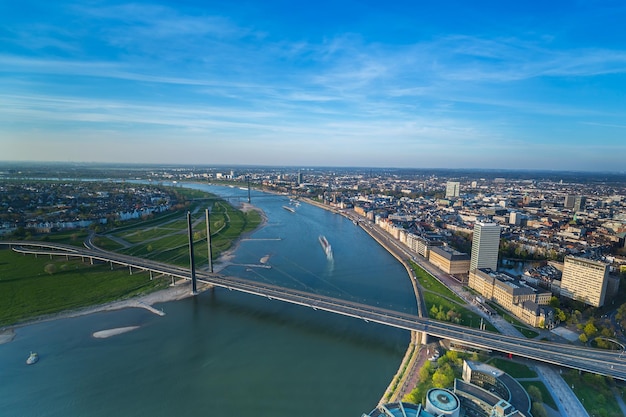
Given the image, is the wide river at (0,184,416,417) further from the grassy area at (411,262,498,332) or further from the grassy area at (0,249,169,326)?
the grassy area at (0,249,169,326)

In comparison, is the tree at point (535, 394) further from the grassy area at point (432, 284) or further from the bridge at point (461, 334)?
the grassy area at point (432, 284)

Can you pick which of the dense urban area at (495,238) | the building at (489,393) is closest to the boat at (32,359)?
the dense urban area at (495,238)

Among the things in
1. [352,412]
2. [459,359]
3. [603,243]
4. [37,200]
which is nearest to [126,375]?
[352,412]

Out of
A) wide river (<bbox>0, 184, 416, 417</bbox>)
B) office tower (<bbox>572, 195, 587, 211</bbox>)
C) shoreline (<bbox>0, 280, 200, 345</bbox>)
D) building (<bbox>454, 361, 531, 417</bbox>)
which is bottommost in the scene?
wide river (<bbox>0, 184, 416, 417</bbox>)

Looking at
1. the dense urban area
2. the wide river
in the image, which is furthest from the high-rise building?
the wide river

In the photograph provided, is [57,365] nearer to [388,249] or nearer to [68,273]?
[68,273]

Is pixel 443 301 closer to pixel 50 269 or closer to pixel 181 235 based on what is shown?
pixel 50 269

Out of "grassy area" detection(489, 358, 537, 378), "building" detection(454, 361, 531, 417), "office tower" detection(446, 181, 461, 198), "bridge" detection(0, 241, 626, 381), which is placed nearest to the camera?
"building" detection(454, 361, 531, 417)
